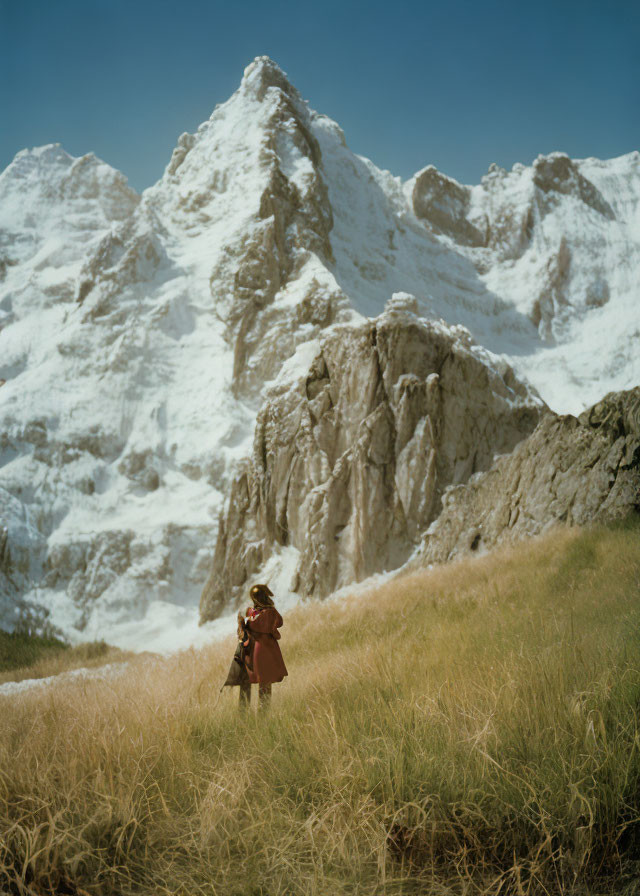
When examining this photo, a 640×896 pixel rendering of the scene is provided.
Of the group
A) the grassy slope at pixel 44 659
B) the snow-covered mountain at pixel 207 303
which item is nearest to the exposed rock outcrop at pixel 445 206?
the snow-covered mountain at pixel 207 303

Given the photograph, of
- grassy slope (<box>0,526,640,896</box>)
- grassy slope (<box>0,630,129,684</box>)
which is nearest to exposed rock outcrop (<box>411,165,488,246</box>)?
grassy slope (<box>0,630,129,684</box>)

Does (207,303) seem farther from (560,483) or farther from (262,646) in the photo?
(262,646)

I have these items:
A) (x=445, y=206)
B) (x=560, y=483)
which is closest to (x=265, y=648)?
(x=560, y=483)

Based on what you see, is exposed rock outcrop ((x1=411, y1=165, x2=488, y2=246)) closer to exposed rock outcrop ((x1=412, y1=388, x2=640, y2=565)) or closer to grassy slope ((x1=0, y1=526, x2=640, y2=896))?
exposed rock outcrop ((x1=412, y1=388, x2=640, y2=565))

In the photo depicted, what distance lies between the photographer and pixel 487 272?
95875mm

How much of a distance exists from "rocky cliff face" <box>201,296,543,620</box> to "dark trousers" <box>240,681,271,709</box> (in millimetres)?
21031

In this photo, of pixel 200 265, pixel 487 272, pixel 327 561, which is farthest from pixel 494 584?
pixel 487 272

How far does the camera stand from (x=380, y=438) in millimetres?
26844

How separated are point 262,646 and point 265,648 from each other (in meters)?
0.03

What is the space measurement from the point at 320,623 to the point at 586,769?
718 cm

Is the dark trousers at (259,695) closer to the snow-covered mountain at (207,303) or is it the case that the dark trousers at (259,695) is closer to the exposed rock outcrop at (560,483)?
the exposed rock outcrop at (560,483)

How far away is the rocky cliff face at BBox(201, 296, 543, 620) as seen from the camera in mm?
25812

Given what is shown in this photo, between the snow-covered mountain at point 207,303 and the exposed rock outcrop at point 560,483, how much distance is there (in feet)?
59.4

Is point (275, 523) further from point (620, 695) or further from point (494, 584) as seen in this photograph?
point (620, 695)
